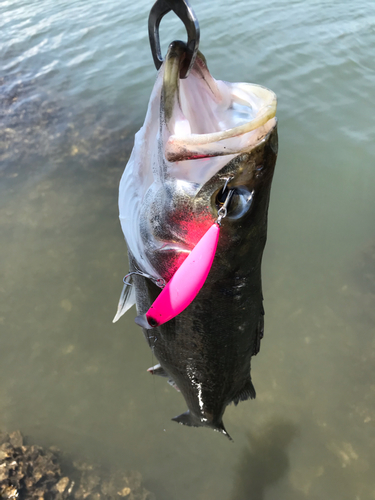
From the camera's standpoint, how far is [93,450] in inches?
124

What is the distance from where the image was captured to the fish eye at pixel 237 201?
1.30 metres

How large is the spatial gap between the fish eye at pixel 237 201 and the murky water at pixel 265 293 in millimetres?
2630

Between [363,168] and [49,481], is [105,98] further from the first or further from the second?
[49,481]

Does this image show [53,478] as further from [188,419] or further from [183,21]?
[183,21]

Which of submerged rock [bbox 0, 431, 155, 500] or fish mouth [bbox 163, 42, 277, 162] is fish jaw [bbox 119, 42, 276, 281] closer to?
fish mouth [bbox 163, 42, 277, 162]

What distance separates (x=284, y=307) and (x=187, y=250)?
8.96ft

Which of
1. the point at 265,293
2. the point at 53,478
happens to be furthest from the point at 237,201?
the point at 53,478

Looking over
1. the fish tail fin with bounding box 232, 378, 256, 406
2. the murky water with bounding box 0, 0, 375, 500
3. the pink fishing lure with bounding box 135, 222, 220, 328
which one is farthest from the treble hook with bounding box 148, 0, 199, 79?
the murky water with bounding box 0, 0, 375, 500

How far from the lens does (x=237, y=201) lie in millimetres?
1319

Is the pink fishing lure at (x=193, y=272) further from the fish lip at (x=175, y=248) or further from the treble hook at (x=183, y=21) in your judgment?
the treble hook at (x=183, y=21)

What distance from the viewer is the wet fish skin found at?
1299 mm

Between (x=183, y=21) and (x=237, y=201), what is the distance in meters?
0.64

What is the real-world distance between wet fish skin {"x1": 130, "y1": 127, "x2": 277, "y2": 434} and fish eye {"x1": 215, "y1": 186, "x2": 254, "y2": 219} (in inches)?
0.6

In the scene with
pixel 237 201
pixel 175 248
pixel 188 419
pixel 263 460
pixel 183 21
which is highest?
pixel 183 21
